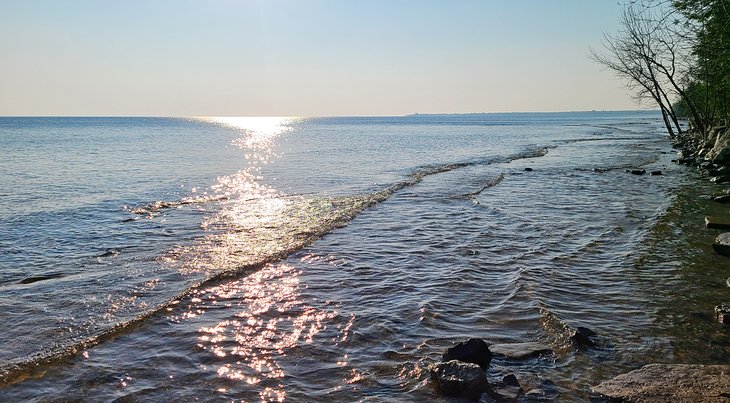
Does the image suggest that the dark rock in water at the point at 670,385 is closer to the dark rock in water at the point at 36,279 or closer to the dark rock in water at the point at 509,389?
the dark rock in water at the point at 509,389

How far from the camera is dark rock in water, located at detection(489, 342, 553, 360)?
22.0 ft

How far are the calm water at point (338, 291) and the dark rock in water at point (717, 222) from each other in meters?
0.56

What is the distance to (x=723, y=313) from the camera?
24.8 ft

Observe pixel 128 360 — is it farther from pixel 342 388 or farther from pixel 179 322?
pixel 342 388

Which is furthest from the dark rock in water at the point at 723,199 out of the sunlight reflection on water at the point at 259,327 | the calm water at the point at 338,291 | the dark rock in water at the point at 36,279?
the dark rock in water at the point at 36,279

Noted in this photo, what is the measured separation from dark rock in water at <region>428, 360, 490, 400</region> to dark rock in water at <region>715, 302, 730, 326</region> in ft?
14.2

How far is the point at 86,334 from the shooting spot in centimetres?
793

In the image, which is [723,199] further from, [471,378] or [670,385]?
[471,378]

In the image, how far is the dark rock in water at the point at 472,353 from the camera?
6.26 meters

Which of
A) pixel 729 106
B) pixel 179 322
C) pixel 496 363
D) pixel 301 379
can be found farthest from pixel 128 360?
pixel 729 106

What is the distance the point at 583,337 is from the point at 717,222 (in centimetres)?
1002

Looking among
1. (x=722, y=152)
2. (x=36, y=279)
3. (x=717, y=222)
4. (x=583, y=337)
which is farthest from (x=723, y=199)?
(x=36, y=279)

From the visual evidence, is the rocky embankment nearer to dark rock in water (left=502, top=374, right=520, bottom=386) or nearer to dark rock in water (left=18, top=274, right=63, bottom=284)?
dark rock in water (left=502, top=374, right=520, bottom=386)

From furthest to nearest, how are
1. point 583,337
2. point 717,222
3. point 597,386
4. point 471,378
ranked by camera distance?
point 717,222, point 583,337, point 597,386, point 471,378
